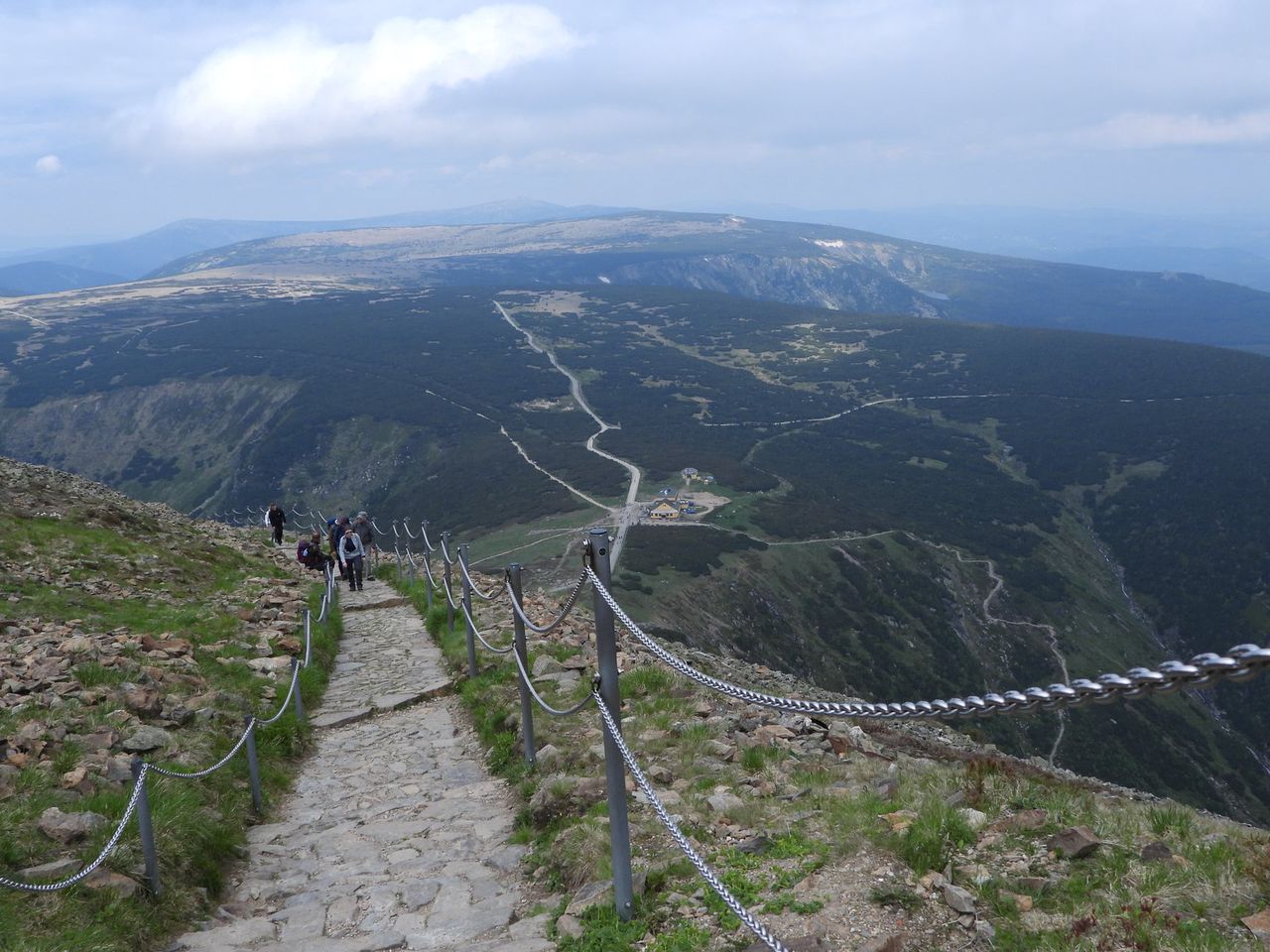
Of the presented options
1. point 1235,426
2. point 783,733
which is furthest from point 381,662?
point 1235,426

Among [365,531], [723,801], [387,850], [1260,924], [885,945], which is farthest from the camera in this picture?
[365,531]

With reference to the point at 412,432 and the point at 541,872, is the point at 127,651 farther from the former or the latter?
the point at 412,432

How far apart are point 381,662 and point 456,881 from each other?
844 centimetres

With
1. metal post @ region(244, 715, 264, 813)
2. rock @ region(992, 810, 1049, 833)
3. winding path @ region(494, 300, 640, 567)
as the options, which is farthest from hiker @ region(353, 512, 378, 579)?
rock @ region(992, 810, 1049, 833)

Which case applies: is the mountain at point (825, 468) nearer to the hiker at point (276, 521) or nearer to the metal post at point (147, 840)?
the hiker at point (276, 521)

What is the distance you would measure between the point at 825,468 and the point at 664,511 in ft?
132

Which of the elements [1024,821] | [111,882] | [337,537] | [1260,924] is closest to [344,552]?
[337,537]

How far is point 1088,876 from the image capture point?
477 centimetres

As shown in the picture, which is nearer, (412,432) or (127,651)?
(127,651)

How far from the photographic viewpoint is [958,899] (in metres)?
4.73

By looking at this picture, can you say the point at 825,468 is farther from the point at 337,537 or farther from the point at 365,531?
the point at 337,537

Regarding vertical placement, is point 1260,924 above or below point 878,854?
above

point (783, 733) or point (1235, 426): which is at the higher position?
point (783, 733)

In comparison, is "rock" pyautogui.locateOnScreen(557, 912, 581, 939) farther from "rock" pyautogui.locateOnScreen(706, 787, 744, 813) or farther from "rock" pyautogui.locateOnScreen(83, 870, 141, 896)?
"rock" pyautogui.locateOnScreen(83, 870, 141, 896)
